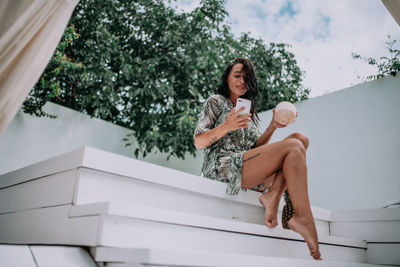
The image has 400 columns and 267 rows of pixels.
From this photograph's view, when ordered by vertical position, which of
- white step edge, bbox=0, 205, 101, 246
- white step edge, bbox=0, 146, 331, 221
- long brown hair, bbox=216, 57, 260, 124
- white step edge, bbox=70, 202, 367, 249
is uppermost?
long brown hair, bbox=216, 57, 260, 124

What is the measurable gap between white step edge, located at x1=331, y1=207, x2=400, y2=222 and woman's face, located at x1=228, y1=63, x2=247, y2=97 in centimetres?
106

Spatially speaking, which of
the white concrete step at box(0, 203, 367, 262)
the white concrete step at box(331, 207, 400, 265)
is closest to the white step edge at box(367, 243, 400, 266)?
the white concrete step at box(331, 207, 400, 265)

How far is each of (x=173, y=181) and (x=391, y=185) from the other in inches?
98.5

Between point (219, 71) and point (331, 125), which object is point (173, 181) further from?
point (219, 71)

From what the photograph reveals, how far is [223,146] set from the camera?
2066mm

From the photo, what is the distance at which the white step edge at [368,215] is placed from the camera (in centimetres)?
214

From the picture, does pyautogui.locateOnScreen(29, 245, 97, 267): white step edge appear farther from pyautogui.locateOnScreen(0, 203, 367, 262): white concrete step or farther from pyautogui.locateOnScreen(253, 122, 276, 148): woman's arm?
pyautogui.locateOnScreen(253, 122, 276, 148): woman's arm

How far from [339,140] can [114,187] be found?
2.93 m

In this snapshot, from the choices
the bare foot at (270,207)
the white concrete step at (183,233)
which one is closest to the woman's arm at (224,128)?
the bare foot at (270,207)

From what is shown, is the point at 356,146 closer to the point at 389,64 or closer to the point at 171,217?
the point at 389,64

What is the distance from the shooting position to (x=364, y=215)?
2266 millimetres

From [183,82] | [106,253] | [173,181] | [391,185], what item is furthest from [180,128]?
[106,253]

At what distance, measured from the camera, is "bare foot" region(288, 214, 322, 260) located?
1.59 m

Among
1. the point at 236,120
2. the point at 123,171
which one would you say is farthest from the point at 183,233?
the point at 236,120
